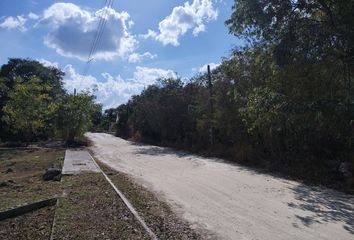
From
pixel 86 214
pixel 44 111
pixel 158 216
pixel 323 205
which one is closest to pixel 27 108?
pixel 44 111

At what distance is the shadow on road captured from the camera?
24.2 ft

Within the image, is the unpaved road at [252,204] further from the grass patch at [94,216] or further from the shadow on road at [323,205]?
the grass patch at [94,216]

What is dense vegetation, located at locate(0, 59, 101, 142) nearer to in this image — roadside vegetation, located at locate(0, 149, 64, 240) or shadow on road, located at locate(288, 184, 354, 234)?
roadside vegetation, located at locate(0, 149, 64, 240)

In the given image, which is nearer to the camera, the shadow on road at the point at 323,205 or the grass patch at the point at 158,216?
the grass patch at the point at 158,216

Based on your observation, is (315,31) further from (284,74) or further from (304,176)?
(304,176)

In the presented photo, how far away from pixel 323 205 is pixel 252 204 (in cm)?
165

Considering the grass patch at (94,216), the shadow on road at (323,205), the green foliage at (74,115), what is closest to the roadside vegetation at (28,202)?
the grass patch at (94,216)

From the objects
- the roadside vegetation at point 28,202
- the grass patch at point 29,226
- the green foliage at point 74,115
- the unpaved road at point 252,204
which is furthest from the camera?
the green foliage at point 74,115

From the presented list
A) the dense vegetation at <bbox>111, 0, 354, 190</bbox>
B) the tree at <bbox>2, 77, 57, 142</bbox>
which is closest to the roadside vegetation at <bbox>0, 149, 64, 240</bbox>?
the dense vegetation at <bbox>111, 0, 354, 190</bbox>

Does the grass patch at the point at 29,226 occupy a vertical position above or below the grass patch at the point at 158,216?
below

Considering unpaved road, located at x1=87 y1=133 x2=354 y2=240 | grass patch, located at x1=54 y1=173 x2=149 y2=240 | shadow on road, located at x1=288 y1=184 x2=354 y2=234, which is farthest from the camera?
shadow on road, located at x1=288 y1=184 x2=354 y2=234

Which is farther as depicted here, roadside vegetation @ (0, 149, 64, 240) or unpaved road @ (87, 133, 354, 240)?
roadside vegetation @ (0, 149, 64, 240)

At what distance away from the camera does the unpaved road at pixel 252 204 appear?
21.9 feet

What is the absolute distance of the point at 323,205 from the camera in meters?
8.74
